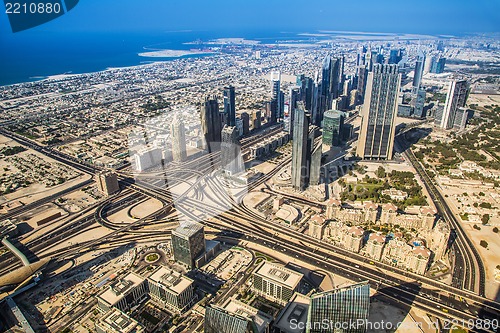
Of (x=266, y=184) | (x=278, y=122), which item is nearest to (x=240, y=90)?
(x=278, y=122)

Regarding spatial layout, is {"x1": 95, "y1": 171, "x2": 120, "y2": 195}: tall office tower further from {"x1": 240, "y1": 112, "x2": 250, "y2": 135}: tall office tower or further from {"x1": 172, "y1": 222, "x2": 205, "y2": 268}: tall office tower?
{"x1": 240, "y1": 112, "x2": 250, "y2": 135}: tall office tower

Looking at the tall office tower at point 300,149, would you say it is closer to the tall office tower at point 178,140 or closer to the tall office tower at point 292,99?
the tall office tower at point 178,140

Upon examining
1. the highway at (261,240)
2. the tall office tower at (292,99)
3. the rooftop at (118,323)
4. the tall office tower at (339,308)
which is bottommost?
the highway at (261,240)

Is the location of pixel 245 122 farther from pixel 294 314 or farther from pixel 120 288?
pixel 294 314

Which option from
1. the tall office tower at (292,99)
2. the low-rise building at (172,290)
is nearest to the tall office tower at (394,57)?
the tall office tower at (292,99)

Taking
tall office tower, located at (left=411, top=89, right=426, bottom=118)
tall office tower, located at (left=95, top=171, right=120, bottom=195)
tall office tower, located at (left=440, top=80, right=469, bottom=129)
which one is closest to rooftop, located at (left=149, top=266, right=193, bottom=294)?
tall office tower, located at (left=95, top=171, right=120, bottom=195)

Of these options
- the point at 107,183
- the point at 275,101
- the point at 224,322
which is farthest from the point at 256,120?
the point at 224,322
